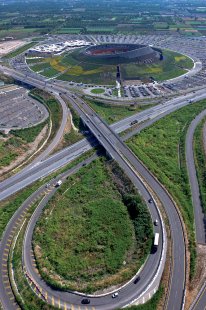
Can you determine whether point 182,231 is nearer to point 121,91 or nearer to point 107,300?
point 107,300

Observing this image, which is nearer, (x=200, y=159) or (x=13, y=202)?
(x=13, y=202)

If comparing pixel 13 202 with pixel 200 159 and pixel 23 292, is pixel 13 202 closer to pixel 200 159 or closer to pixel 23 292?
pixel 23 292

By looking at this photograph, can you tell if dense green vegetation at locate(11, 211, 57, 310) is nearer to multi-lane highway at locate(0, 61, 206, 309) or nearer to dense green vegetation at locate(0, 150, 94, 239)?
dense green vegetation at locate(0, 150, 94, 239)

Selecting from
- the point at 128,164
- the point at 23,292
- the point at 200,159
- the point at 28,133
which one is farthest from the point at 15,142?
the point at 23,292

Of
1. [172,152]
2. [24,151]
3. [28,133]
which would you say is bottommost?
[172,152]

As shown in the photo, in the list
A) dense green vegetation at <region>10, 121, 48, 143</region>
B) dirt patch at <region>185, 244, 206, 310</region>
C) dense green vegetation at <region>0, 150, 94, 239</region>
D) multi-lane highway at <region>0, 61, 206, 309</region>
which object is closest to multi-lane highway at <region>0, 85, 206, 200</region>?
multi-lane highway at <region>0, 61, 206, 309</region>

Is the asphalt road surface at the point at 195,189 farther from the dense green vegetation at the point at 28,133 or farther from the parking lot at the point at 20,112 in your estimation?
the parking lot at the point at 20,112
